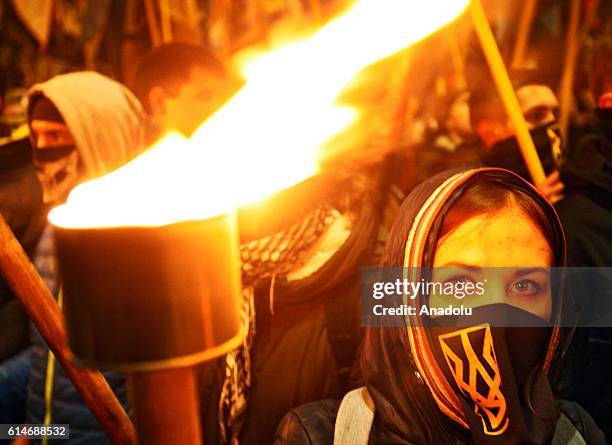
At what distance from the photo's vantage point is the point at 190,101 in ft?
5.00

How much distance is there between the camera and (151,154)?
0.70 m

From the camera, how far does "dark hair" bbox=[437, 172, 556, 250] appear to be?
1017 mm

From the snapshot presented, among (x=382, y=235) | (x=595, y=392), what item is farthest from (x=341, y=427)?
(x=595, y=392)

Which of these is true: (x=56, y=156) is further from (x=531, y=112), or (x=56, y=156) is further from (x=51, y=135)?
(x=531, y=112)

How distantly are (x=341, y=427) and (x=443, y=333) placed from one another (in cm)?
33

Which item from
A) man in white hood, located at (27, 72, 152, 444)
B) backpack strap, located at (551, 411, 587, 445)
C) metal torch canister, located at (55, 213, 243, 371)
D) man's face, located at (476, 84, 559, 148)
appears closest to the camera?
metal torch canister, located at (55, 213, 243, 371)

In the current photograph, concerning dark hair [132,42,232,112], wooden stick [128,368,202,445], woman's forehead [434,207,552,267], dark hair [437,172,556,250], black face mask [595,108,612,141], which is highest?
dark hair [132,42,232,112]

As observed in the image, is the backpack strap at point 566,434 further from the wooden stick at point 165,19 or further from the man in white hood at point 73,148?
the wooden stick at point 165,19

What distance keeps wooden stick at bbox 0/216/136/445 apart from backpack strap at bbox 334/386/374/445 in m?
0.48

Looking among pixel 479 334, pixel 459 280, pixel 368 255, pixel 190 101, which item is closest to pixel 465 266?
pixel 459 280

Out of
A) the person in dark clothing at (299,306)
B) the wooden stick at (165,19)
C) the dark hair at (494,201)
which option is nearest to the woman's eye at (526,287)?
the dark hair at (494,201)

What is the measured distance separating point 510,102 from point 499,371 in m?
0.55

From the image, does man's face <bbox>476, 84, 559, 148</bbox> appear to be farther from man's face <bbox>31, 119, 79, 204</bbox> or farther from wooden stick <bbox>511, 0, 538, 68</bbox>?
man's face <bbox>31, 119, 79, 204</bbox>

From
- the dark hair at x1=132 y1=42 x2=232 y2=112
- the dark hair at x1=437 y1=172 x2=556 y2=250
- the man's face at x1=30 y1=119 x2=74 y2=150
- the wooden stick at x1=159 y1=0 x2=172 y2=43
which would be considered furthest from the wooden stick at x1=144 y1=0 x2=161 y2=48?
the dark hair at x1=437 y1=172 x2=556 y2=250
